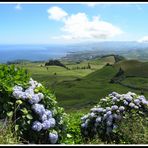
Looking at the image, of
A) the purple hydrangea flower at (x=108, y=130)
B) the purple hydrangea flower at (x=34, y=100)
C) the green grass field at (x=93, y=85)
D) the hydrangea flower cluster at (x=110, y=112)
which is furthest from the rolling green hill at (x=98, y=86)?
the purple hydrangea flower at (x=34, y=100)

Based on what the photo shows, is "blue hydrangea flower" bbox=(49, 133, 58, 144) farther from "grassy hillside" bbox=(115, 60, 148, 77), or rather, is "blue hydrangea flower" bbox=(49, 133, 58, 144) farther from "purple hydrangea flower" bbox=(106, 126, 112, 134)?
"grassy hillside" bbox=(115, 60, 148, 77)

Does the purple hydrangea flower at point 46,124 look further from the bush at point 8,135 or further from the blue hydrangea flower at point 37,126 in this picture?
the bush at point 8,135

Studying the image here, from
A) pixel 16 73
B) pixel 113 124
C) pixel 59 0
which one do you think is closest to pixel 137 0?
pixel 59 0

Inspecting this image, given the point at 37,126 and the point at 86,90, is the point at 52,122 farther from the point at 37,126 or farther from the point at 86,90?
the point at 86,90

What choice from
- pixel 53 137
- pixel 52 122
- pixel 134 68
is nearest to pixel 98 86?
pixel 134 68

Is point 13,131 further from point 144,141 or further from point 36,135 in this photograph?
point 144,141

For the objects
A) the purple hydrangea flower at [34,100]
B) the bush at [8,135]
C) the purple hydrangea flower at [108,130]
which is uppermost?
the purple hydrangea flower at [34,100]
